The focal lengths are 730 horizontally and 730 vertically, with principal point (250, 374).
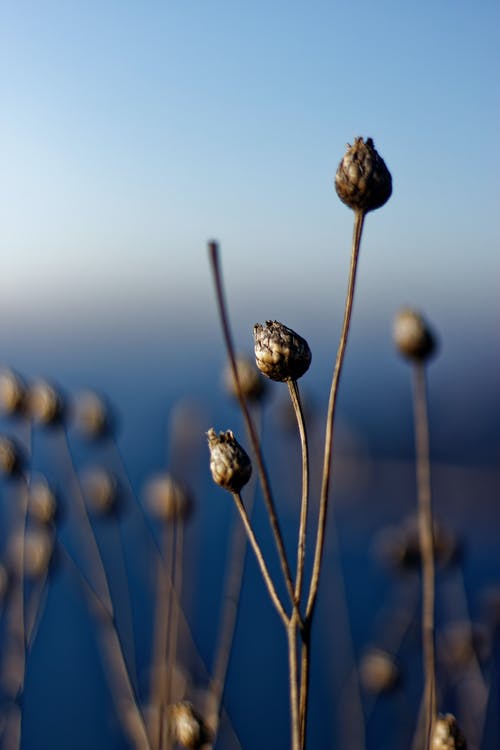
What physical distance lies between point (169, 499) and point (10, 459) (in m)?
0.15

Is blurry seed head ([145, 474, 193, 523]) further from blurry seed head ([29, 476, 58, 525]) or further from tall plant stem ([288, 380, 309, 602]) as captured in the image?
tall plant stem ([288, 380, 309, 602])

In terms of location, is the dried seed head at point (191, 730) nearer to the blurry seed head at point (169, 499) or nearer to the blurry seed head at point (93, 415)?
the blurry seed head at point (169, 499)

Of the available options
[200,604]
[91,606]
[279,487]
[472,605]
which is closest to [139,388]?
[279,487]

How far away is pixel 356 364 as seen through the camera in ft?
23.2

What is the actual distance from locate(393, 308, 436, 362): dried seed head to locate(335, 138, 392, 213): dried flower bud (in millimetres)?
199

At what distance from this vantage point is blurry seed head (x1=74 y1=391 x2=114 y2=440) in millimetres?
798

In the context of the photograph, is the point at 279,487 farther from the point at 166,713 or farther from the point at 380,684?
the point at 166,713

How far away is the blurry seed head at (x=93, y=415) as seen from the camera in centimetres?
80

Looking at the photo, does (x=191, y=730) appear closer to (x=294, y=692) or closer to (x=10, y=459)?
(x=294, y=692)

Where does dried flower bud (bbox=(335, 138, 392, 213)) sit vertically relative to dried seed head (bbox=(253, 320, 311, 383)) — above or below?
above

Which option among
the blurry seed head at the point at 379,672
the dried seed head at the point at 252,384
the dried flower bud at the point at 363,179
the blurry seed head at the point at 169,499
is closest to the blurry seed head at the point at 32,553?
the blurry seed head at the point at 169,499

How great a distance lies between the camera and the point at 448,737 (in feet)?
1.15

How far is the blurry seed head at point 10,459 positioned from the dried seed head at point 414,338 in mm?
357

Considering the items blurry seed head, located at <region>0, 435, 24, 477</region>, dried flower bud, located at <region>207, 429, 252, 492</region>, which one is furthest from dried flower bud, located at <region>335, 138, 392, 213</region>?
blurry seed head, located at <region>0, 435, 24, 477</region>
